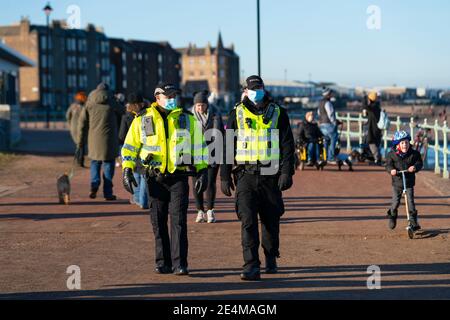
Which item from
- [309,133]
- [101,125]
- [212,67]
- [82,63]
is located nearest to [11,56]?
[309,133]

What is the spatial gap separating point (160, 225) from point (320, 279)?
164cm

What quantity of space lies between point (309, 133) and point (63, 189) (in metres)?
8.06

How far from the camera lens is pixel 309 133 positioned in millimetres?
20672

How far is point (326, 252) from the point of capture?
975 cm

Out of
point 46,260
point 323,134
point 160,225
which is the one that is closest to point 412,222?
point 160,225

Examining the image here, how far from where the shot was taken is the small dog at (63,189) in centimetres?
1409

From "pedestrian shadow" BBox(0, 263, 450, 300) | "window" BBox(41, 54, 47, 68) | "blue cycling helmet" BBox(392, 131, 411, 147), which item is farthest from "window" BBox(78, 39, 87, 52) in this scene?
"pedestrian shadow" BBox(0, 263, 450, 300)

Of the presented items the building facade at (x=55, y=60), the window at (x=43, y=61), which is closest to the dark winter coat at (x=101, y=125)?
the building facade at (x=55, y=60)

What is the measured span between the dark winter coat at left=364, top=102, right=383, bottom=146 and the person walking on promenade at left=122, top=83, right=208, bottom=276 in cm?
1338

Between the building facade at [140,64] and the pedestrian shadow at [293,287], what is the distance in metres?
111

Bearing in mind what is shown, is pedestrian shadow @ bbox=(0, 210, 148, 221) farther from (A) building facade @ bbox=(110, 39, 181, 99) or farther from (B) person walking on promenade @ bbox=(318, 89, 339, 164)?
(A) building facade @ bbox=(110, 39, 181, 99)

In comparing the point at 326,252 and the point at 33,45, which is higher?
the point at 33,45

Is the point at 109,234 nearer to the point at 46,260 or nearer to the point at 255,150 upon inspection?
the point at 46,260

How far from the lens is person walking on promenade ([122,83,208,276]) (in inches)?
333
